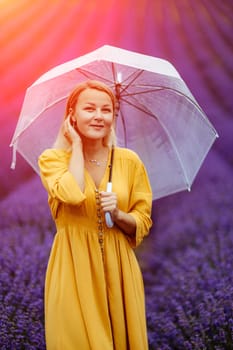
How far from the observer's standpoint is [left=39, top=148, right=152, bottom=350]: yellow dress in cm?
268

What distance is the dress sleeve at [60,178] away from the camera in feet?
8.39

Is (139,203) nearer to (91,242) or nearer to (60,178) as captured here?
(91,242)

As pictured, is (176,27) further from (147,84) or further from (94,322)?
(94,322)

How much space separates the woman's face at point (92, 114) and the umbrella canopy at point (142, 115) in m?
0.18

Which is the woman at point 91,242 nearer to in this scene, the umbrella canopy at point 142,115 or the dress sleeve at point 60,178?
the dress sleeve at point 60,178

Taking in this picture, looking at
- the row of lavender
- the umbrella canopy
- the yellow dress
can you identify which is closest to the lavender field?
the row of lavender

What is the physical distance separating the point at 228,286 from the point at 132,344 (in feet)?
4.53

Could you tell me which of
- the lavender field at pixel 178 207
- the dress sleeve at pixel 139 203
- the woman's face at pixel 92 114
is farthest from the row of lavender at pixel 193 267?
the woman's face at pixel 92 114

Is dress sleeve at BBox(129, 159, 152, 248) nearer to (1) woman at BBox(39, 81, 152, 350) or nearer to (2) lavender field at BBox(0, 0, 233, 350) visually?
(1) woman at BBox(39, 81, 152, 350)

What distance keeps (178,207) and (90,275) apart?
4.65ft

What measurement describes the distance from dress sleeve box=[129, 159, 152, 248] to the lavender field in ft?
3.56

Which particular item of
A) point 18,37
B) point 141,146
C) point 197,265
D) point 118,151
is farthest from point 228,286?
point 18,37

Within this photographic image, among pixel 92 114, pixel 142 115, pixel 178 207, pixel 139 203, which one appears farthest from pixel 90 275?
pixel 178 207

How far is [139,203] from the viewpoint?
9.50 feet
